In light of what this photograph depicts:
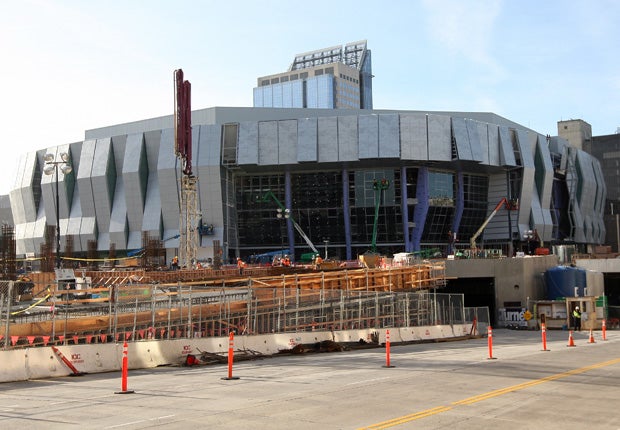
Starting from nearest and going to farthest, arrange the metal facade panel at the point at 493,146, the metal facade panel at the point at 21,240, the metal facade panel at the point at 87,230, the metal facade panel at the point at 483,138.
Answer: the metal facade panel at the point at 483,138 < the metal facade panel at the point at 493,146 < the metal facade panel at the point at 87,230 < the metal facade panel at the point at 21,240

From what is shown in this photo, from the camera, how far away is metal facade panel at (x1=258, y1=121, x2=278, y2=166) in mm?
93625

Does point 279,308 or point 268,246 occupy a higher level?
point 268,246

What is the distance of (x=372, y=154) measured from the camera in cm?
9188

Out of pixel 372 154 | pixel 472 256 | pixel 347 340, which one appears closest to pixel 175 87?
pixel 372 154

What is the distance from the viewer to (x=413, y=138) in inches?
3639

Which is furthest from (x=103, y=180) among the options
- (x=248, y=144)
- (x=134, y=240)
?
(x=248, y=144)

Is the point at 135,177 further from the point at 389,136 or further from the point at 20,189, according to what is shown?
the point at 389,136

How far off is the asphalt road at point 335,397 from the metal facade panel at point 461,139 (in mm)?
71894

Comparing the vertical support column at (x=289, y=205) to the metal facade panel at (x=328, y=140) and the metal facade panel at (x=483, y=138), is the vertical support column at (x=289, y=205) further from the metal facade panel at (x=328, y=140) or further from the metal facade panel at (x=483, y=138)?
the metal facade panel at (x=483, y=138)

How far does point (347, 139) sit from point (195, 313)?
2642 inches

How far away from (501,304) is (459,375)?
4258 centimetres

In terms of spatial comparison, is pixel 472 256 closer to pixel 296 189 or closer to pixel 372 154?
pixel 372 154

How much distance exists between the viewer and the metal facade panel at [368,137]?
3625 inches

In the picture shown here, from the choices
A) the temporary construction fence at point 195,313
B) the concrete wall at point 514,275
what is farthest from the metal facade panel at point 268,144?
the temporary construction fence at point 195,313
